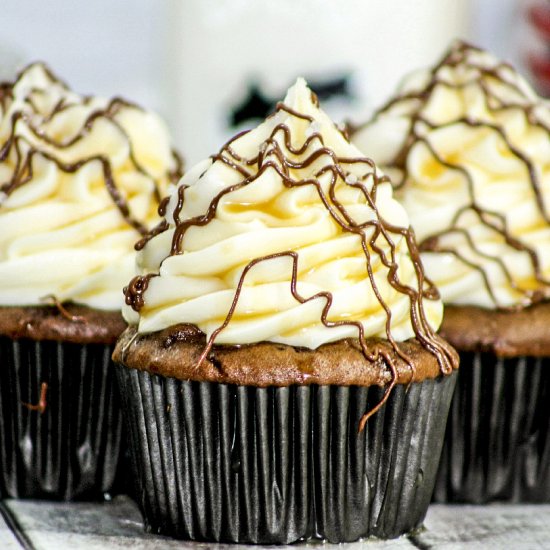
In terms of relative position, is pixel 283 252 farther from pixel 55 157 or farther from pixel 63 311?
pixel 55 157

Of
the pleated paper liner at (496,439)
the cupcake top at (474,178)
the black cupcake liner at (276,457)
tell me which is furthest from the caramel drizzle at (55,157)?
the pleated paper liner at (496,439)

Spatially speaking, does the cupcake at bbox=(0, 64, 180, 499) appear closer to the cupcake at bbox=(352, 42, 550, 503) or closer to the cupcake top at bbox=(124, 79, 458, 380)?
the cupcake top at bbox=(124, 79, 458, 380)

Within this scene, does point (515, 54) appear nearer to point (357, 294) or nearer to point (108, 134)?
point (108, 134)

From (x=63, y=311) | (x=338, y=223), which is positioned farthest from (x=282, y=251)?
(x=63, y=311)

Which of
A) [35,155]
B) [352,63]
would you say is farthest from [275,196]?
[352,63]

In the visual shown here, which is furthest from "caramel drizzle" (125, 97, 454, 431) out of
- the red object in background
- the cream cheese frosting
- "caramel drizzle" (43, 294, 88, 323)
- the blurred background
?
the red object in background

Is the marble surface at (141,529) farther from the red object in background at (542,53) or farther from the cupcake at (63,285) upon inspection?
the red object in background at (542,53)
